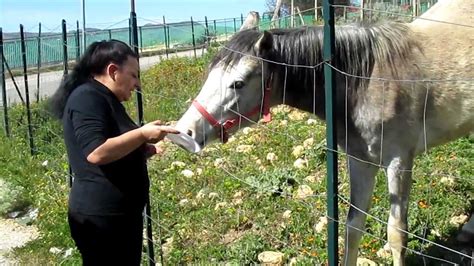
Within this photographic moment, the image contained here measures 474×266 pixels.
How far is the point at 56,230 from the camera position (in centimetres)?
586

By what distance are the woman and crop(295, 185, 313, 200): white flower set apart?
236cm

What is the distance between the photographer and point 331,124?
9.23 ft

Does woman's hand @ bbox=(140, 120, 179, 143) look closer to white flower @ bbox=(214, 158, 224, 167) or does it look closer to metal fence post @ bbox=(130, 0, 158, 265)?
metal fence post @ bbox=(130, 0, 158, 265)

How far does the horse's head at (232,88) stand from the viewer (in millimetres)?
3869

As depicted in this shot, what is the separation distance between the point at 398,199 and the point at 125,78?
1.90 m

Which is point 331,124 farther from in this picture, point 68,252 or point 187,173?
point 187,173

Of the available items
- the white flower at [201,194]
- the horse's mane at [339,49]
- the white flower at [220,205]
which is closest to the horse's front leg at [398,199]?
the horse's mane at [339,49]

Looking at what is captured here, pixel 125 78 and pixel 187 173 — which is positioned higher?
pixel 125 78

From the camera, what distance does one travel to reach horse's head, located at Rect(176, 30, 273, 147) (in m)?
3.87

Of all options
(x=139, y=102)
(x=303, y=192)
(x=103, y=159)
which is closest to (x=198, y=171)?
(x=303, y=192)

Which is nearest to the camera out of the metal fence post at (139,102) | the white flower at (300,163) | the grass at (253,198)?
the metal fence post at (139,102)

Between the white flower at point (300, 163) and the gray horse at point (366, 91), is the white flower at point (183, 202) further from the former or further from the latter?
the gray horse at point (366, 91)

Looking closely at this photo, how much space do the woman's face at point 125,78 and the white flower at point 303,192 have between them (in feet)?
8.38

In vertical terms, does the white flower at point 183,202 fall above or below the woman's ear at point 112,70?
below
